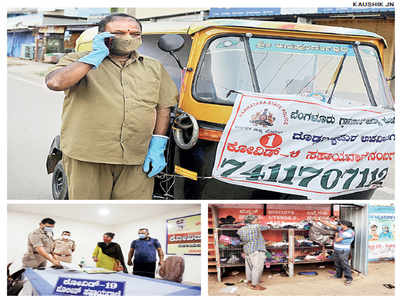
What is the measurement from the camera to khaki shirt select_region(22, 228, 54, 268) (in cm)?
357

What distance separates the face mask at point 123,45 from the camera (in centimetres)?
315

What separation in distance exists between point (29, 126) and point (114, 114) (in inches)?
42.8

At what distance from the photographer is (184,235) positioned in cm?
356

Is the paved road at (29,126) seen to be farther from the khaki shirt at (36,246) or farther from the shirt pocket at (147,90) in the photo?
the shirt pocket at (147,90)

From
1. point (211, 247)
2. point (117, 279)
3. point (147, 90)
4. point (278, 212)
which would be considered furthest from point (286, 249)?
point (147, 90)

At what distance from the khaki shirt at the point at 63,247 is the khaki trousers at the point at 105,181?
0.42 m

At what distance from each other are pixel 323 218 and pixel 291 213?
0.95 feet

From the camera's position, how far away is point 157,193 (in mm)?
3588

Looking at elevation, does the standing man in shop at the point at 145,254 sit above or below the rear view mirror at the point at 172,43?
below

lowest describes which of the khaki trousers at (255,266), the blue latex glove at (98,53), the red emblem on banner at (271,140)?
the khaki trousers at (255,266)

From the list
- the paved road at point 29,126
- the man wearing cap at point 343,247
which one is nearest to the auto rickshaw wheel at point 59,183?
the paved road at point 29,126

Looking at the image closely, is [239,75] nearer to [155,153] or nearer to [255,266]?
[155,153]

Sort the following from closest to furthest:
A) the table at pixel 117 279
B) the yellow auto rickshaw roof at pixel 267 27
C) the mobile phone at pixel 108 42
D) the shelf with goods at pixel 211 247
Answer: the mobile phone at pixel 108 42 < the yellow auto rickshaw roof at pixel 267 27 < the table at pixel 117 279 < the shelf with goods at pixel 211 247
